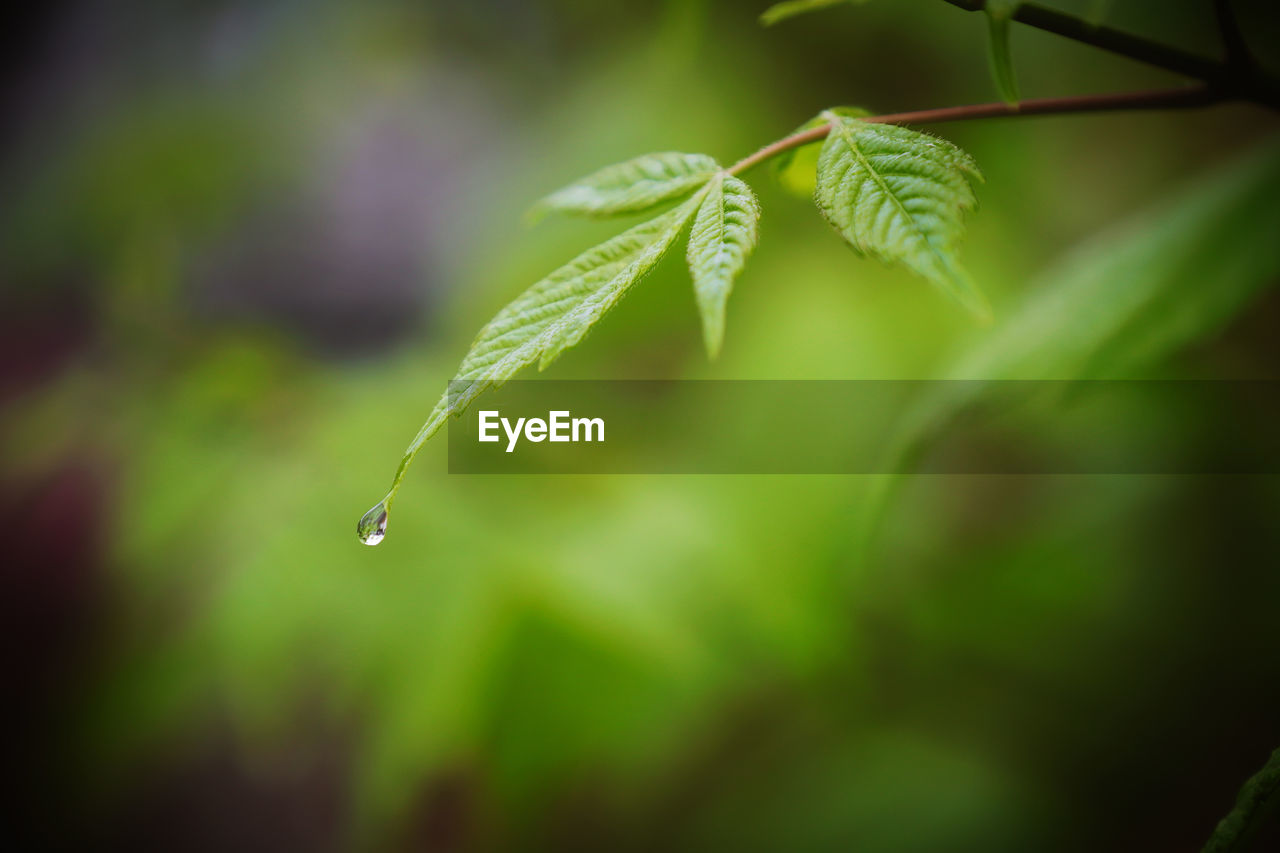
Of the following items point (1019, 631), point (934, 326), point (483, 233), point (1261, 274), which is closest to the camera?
point (1261, 274)

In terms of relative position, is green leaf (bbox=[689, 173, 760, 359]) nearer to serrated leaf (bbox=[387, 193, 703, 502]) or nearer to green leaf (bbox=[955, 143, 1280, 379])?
serrated leaf (bbox=[387, 193, 703, 502])

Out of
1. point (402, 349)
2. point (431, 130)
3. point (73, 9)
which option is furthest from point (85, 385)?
point (73, 9)

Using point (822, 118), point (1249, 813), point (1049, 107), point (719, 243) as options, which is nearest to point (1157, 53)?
point (1049, 107)

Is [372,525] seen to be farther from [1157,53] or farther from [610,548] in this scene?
[610,548]

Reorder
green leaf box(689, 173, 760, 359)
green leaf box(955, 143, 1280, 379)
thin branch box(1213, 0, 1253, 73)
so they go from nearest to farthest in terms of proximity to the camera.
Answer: green leaf box(689, 173, 760, 359), thin branch box(1213, 0, 1253, 73), green leaf box(955, 143, 1280, 379)

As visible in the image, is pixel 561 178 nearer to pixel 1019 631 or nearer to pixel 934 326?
pixel 934 326

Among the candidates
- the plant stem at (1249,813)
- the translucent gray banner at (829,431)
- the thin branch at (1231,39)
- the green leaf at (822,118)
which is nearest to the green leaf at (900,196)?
the green leaf at (822,118)

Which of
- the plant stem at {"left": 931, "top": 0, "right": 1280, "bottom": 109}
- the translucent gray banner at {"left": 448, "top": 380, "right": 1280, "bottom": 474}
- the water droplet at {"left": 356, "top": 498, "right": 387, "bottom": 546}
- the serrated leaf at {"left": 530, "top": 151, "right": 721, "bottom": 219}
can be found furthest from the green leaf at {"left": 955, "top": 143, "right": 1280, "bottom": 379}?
the water droplet at {"left": 356, "top": 498, "right": 387, "bottom": 546}
